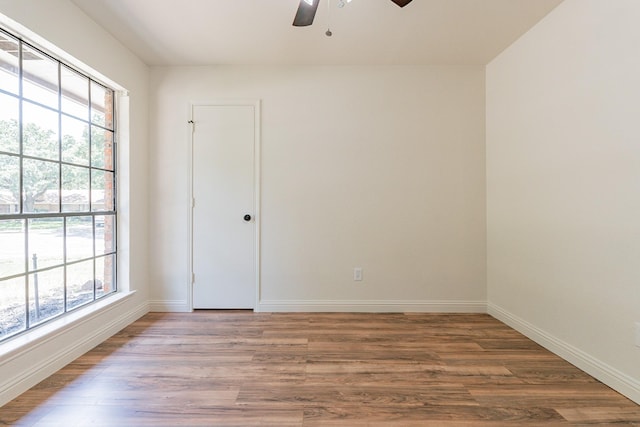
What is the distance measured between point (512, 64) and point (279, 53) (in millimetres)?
2111

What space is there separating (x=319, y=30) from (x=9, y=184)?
7.68ft

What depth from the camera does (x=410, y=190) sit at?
283 centimetres

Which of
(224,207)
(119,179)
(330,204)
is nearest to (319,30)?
(330,204)

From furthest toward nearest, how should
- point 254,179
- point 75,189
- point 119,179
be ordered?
point 254,179 < point 119,179 < point 75,189

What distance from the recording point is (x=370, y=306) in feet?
9.34

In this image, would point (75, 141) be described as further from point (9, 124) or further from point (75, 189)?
point (9, 124)

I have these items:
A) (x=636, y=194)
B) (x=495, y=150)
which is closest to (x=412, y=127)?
(x=495, y=150)

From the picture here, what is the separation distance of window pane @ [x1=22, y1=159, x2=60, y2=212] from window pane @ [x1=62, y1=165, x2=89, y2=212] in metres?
0.07

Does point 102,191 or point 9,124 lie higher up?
point 9,124

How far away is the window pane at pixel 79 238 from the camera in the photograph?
2.08 metres

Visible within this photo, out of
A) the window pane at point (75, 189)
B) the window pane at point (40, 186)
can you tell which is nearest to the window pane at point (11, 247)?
the window pane at point (40, 186)

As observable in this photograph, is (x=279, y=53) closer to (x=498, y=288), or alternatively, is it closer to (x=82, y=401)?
(x=82, y=401)

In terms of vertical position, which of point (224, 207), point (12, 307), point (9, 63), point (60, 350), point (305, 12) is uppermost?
point (305, 12)

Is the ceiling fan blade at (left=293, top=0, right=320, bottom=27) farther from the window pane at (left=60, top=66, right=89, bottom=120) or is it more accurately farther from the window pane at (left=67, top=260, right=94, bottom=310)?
the window pane at (left=67, top=260, right=94, bottom=310)
